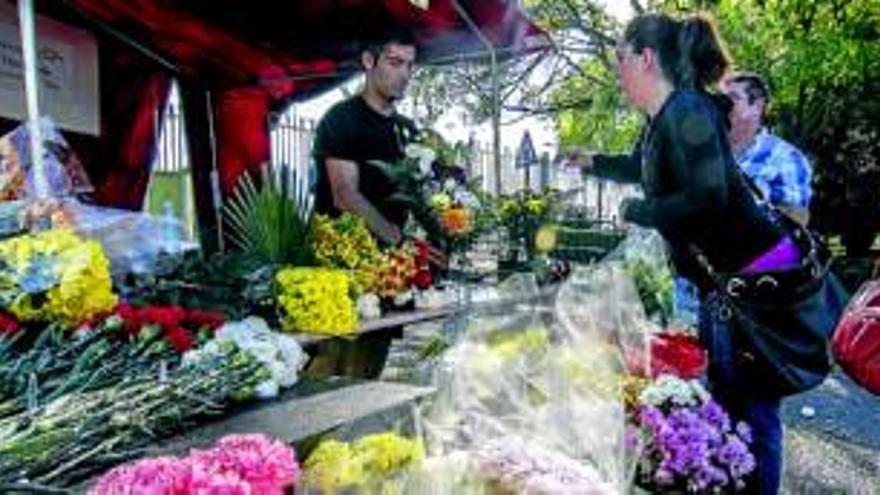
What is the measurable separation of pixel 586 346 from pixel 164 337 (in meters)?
0.91

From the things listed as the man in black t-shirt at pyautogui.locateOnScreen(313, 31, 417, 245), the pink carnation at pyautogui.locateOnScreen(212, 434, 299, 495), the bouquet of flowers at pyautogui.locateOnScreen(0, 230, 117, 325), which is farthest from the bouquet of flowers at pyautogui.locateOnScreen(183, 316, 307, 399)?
the man in black t-shirt at pyautogui.locateOnScreen(313, 31, 417, 245)

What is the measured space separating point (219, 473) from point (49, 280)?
130cm

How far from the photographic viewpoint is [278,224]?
3.28m

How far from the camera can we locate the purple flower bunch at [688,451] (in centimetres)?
235

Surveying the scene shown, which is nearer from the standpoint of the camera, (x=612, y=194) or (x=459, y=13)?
(x=459, y=13)

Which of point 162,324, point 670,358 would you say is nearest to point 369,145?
point 670,358

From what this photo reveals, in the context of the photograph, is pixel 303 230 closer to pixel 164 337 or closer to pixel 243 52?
pixel 164 337

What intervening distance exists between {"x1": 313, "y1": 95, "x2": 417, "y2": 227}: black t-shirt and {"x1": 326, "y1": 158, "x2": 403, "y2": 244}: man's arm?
1.5 inches

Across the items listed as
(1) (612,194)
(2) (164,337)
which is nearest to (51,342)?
(2) (164,337)

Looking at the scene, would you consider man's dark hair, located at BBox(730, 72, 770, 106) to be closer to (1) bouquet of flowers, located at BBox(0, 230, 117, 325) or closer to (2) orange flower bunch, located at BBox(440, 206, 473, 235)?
(2) orange flower bunch, located at BBox(440, 206, 473, 235)

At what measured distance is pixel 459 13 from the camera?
4.50 meters

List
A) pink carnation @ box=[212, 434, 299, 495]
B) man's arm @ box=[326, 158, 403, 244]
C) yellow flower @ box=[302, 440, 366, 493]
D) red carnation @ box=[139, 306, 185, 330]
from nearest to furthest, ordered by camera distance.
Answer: pink carnation @ box=[212, 434, 299, 495], yellow flower @ box=[302, 440, 366, 493], red carnation @ box=[139, 306, 185, 330], man's arm @ box=[326, 158, 403, 244]

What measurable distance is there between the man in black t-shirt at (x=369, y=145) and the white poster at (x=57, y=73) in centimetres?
133

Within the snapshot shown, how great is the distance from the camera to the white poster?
162 inches
